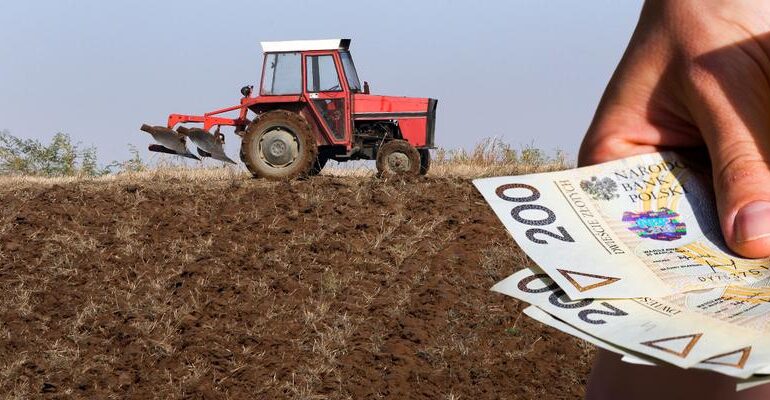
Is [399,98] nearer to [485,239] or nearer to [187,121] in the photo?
[187,121]

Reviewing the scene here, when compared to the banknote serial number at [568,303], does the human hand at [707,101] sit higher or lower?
higher

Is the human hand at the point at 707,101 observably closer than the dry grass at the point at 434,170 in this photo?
Yes

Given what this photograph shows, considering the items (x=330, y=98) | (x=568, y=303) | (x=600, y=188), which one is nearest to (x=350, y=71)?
(x=330, y=98)

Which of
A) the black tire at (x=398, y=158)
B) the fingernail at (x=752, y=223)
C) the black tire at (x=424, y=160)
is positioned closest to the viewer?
the fingernail at (x=752, y=223)

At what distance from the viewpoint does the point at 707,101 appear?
1.46 metres

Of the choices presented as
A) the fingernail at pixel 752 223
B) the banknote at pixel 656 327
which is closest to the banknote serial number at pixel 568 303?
the banknote at pixel 656 327

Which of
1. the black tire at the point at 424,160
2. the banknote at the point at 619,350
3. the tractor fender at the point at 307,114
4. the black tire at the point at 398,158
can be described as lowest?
the black tire at the point at 424,160

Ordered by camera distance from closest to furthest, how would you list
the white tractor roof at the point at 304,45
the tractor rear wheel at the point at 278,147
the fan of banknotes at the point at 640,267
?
the fan of banknotes at the point at 640,267 → the tractor rear wheel at the point at 278,147 → the white tractor roof at the point at 304,45

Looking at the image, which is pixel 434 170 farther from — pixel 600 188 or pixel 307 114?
pixel 600 188

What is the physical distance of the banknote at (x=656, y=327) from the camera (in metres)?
1.08

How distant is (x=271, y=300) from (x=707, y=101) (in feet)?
14.0

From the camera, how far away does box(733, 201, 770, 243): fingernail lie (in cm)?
134

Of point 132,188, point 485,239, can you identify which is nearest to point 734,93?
point 485,239

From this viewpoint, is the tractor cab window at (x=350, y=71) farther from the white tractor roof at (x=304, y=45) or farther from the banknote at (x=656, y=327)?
the banknote at (x=656, y=327)
